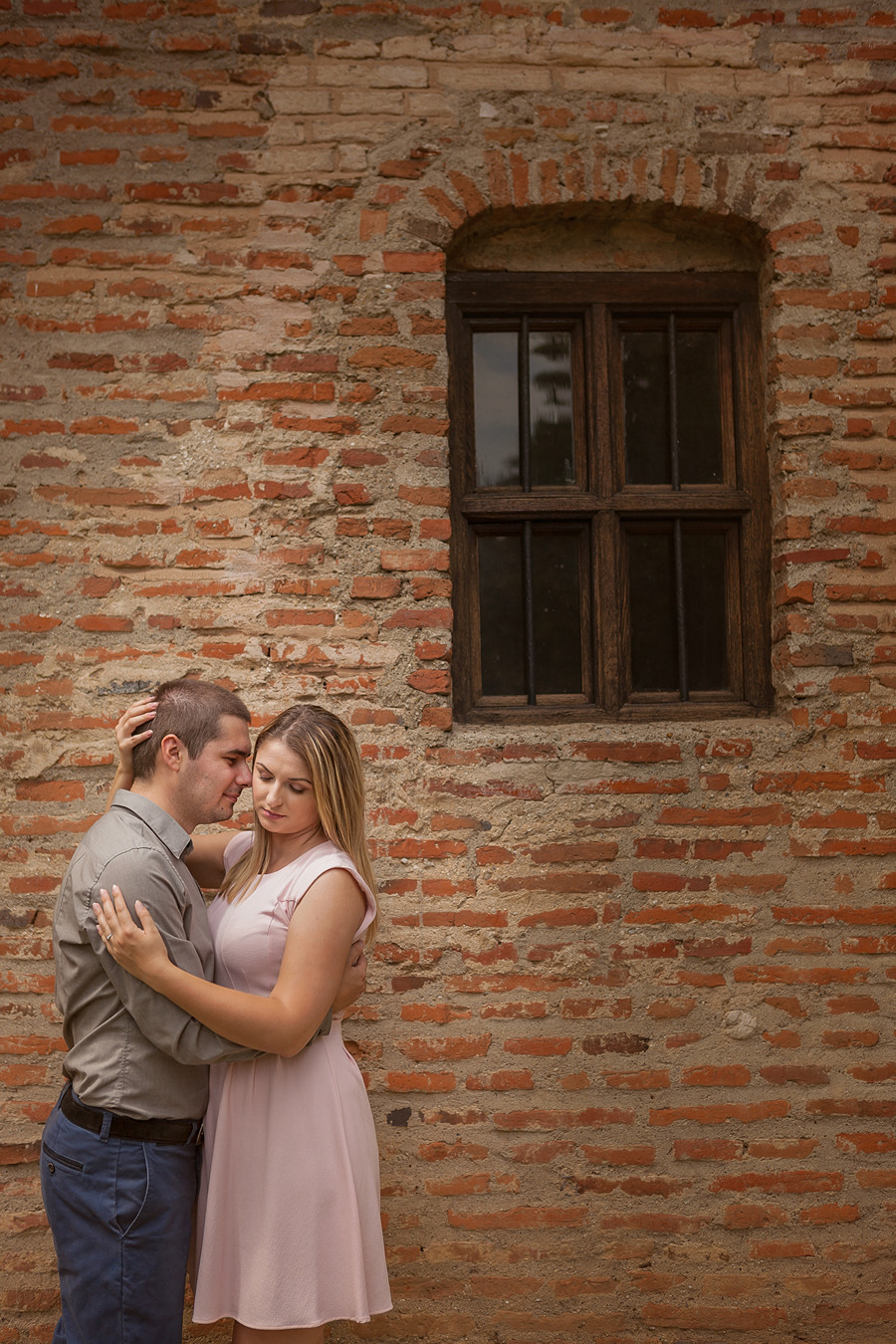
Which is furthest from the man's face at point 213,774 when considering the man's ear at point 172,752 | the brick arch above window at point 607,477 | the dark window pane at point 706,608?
the dark window pane at point 706,608

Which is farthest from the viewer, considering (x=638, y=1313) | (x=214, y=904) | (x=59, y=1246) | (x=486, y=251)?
(x=486, y=251)

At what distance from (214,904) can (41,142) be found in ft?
8.37

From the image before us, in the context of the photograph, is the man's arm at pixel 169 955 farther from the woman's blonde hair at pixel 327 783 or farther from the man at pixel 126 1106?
the woman's blonde hair at pixel 327 783

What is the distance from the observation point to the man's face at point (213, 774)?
2264mm

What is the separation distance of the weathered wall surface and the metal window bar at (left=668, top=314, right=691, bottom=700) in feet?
0.89

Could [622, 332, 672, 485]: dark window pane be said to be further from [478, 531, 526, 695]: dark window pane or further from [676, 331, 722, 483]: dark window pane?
[478, 531, 526, 695]: dark window pane

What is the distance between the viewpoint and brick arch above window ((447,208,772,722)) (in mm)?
3334

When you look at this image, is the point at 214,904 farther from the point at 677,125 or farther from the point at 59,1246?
the point at 677,125

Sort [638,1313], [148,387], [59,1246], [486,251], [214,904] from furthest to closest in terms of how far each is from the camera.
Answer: [486,251] → [148,387] → [638,1313] → [214,904] → [59,1246]

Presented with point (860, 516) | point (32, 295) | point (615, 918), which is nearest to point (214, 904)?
point (615, 918)

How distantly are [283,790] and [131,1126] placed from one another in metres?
0.80

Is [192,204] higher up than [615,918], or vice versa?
[192,204]

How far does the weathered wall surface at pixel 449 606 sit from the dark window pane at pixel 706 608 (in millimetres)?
245

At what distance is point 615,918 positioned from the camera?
3.04 m
